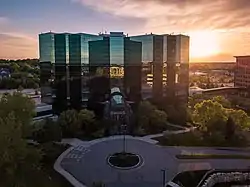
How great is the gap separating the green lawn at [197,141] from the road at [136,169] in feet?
1.58

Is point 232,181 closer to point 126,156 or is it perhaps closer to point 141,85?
point 126,156

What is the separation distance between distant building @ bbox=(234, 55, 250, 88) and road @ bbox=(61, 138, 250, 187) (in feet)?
71.4

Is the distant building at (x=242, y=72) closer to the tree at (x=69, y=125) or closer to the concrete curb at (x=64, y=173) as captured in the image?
the tree at (x=69, y=125)

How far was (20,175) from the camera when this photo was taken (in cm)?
783

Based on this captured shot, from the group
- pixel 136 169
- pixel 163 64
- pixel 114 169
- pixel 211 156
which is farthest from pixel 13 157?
pixel 163 64

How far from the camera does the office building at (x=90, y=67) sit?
16.9 m

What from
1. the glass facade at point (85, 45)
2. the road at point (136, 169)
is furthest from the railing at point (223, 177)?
the glass facade at point (85, 45)

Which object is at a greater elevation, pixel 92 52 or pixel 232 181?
pixel 92 52

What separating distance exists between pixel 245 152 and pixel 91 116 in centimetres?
687

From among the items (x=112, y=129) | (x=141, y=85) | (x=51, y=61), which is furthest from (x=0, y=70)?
(x=112, y=129)

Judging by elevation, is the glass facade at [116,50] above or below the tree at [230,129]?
above

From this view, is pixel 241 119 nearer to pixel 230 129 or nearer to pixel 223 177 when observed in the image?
pixel 230 129

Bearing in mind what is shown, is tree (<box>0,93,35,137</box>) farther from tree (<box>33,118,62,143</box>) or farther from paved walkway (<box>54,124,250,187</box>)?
tree (<box>33,118,62,143</box>)

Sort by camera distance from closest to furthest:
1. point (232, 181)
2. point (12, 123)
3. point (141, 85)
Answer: point (12, 123) < point (232, 181) < point (141, 85)
